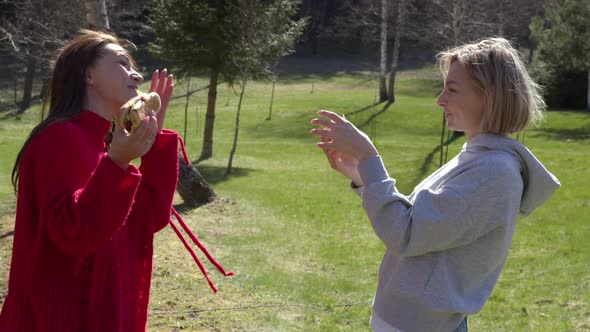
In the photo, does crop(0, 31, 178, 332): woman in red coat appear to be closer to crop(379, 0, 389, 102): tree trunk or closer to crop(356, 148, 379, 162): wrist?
crop(356, 148, 379, 162): wrist

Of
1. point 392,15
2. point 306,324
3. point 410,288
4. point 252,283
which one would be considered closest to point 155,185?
point 410,288

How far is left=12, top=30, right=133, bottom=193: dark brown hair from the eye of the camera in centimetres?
239

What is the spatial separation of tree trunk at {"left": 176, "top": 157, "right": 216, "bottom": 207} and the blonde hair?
10159 millimetres

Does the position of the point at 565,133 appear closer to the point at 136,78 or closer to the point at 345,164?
the point at 345,164

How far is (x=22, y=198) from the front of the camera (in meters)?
2.21

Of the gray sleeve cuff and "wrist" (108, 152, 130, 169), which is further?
the gray sleeve cuff

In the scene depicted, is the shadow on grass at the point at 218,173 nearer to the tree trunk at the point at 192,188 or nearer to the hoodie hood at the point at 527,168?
the tree trunk at the point at 192,188

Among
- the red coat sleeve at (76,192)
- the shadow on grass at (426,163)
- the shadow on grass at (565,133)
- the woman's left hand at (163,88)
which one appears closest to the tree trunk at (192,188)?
the shadow on grass at (426,163)

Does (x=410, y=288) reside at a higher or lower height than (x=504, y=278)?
higher

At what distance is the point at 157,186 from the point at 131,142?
0.53 meters

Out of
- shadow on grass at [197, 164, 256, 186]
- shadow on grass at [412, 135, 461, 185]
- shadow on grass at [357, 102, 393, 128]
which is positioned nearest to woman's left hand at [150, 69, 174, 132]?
shadow on grass at [197, 164, 256, 186]

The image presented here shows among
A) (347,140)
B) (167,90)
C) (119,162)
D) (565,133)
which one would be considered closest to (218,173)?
(565,133)

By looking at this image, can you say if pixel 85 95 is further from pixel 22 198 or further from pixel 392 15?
pixel 392 15

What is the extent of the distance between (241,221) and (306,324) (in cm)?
566
